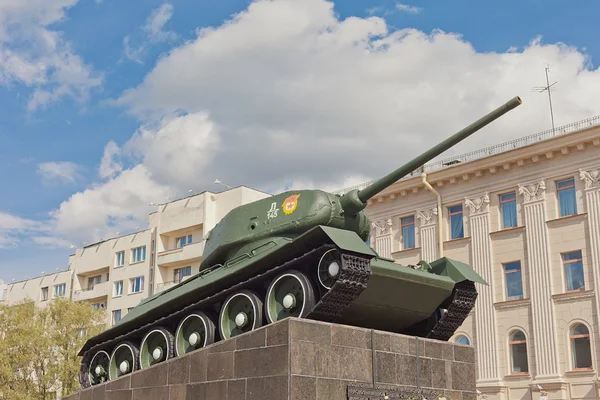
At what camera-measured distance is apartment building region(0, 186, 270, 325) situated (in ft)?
153

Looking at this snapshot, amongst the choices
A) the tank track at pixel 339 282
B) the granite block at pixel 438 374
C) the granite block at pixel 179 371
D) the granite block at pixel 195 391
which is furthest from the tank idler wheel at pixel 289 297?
the granite block at pixel 438 374

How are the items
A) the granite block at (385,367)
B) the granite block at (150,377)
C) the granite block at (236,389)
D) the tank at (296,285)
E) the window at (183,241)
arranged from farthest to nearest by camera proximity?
the window at (183,241) → the granite block at (150,377) → the granite block at (385,367) → the granite block at (236,389) → the tank at (296,285)

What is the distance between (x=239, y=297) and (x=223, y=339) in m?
0.84

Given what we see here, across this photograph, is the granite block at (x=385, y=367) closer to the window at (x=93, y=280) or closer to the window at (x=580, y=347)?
the window at (x=580, y=347)

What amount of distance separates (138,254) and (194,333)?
3659 cm

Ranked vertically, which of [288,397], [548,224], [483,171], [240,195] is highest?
[240,195]

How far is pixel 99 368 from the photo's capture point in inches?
679

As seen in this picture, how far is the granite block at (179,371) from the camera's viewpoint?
14430mm

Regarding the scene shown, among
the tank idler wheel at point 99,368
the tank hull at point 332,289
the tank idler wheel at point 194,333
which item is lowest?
the tank idler wheel at point 99,368

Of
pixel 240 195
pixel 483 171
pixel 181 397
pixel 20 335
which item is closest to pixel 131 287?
pixel 240 195

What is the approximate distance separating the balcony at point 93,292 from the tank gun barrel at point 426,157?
39332 millimetres

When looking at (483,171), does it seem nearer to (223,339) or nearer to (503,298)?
(503,298)

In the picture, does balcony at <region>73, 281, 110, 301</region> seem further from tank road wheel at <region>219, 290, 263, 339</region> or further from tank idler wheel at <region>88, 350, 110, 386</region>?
tank road wheel at <region>219, 290, 263, 339</region>

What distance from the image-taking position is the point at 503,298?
1232 inches
